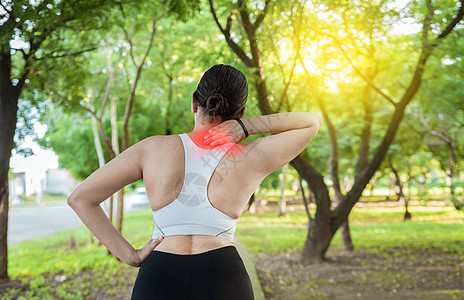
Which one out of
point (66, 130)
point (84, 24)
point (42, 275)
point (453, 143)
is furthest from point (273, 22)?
point (453, 143)

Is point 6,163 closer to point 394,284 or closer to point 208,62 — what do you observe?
point 208,62

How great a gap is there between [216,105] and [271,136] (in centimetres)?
23

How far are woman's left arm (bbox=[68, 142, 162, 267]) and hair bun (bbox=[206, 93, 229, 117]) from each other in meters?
0.28

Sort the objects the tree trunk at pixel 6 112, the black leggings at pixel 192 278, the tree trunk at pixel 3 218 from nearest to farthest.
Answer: the black leggings at pixel 192 278, the tree trunk at pixel 6 112, the tree trunk at pixel 3 218

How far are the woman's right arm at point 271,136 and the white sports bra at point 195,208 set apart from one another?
0.23 ft

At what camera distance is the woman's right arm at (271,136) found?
5.37ft

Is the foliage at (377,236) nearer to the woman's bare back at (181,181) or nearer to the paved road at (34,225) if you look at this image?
the paved road at (34,225)

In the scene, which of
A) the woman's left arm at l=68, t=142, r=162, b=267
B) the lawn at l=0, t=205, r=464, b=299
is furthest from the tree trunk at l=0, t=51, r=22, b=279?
the woman's left arm at l=68, t=142, r=162, b=267

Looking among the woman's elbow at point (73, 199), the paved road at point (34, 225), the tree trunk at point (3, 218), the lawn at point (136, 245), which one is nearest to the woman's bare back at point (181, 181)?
the woman's elbow at point (73, 199)

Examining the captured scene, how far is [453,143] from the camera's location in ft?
51.0

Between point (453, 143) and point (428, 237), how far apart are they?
346 centimetres

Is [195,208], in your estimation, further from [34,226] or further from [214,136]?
[34,226]

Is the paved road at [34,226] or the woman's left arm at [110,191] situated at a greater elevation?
the woman's left arm at [110,191]

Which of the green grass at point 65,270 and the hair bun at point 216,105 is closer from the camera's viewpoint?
the hair bun at point 216,105
